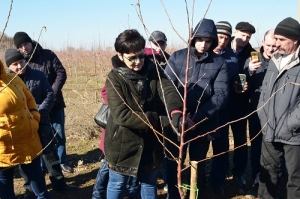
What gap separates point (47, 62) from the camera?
396 centimetres

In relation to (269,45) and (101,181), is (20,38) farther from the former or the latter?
(269,45)

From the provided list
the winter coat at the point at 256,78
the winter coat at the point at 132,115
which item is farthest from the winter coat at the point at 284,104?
the winter coat at the point at 132,115

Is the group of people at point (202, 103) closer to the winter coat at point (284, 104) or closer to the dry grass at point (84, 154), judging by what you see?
the winter coat at point (284, 104)

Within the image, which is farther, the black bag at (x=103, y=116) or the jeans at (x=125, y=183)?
the black bag at (x=103, y=116)

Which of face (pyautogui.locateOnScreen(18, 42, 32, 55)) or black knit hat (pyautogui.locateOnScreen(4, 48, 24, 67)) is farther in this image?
face (pyautogui.locateOnScreen(18, 42, 32, 55))

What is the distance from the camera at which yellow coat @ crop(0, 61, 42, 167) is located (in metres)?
2.49

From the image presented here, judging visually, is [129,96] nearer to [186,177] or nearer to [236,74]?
[236,74]

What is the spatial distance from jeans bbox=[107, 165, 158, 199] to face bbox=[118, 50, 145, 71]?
29.9 inches

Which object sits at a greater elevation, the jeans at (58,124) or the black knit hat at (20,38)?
the black knit hat at (20,38)

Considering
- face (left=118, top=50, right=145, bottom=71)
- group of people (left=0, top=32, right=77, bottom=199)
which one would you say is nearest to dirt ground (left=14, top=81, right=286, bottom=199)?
group of people (left=0, top=32, right=77, bottom=199)

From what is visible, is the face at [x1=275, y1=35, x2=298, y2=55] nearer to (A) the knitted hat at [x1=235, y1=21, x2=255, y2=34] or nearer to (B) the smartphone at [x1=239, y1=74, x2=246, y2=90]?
(B) the smartphone at [x1=239, y1=74, x2=246, y2=90]

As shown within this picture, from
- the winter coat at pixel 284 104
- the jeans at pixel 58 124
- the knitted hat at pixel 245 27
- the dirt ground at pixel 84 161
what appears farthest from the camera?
the jeans at pixel 58 124

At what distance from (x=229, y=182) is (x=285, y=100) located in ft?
5.34

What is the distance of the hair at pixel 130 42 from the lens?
2312 mm
